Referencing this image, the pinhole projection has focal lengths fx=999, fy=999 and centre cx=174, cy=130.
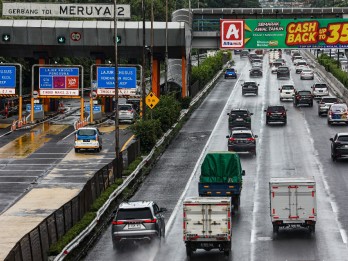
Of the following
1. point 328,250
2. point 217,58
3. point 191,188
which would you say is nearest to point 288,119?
point 191,188

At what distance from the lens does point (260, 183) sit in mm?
51906

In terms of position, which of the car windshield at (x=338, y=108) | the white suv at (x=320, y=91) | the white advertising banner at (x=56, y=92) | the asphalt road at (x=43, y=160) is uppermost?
the white advertising banner at (x=56, y=92)

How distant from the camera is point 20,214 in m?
45.1

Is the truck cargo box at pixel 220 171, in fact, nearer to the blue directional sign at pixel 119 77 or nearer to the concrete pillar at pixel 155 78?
the blue directional sign at pixel 119 77

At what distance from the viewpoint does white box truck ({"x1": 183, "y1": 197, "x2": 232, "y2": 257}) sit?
1316 inches

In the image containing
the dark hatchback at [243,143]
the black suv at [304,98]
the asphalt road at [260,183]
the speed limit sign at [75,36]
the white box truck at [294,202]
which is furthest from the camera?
the black suv at [304,98]

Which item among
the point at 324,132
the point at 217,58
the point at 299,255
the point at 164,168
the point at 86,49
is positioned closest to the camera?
the point at 299,255

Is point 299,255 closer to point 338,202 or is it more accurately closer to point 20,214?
point 338,202

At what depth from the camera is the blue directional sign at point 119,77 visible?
276 ft

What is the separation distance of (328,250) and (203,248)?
4.41m

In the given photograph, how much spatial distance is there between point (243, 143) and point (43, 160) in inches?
501

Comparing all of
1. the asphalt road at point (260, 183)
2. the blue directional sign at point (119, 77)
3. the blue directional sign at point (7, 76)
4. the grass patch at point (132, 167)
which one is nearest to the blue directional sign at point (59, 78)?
the blue directional sign at point (119, 77)

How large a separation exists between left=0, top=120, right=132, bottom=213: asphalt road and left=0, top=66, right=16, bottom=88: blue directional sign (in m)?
4.30

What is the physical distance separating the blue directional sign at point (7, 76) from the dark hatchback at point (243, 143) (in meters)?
26.6
